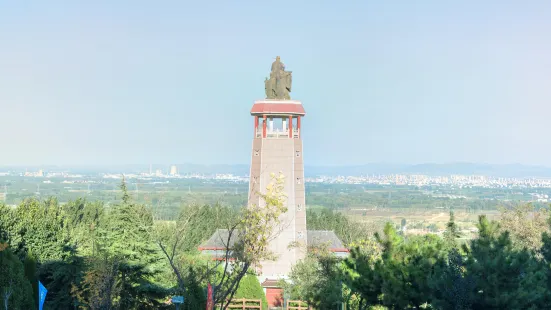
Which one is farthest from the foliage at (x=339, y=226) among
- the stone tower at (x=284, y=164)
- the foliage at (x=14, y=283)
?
the foliage at (x=14, y=283)

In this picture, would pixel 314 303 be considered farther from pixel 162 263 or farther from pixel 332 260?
pixel 162 263

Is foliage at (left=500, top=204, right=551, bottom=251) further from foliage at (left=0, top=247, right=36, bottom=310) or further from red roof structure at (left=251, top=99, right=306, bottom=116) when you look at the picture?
foliage at (left=0, top=247, right=36, bottom=310)

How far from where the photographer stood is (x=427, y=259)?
16.0 meters

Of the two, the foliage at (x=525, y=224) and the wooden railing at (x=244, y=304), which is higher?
the foliage at (x=525, y=224)

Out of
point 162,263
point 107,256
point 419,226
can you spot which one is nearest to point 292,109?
point 162,263

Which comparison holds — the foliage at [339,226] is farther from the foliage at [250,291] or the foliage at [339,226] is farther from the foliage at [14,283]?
the foliage at [14,283]

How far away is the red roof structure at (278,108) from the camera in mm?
34125

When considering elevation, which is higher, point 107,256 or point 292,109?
point 292,109

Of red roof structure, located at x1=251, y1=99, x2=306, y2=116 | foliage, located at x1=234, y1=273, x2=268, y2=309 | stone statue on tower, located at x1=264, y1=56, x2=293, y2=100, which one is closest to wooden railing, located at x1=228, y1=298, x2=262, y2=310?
foliage, located at x1=234, y1=273, x2=268, y2=309

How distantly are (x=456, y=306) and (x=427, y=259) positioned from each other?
2095mm

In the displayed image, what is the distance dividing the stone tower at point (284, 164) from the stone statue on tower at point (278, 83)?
0.72 metres

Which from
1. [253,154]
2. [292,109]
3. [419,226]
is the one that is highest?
[292,109]

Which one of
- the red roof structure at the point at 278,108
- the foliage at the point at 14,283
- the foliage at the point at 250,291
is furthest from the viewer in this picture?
the red roof structure at the point at 278,108

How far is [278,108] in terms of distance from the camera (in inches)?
1347
